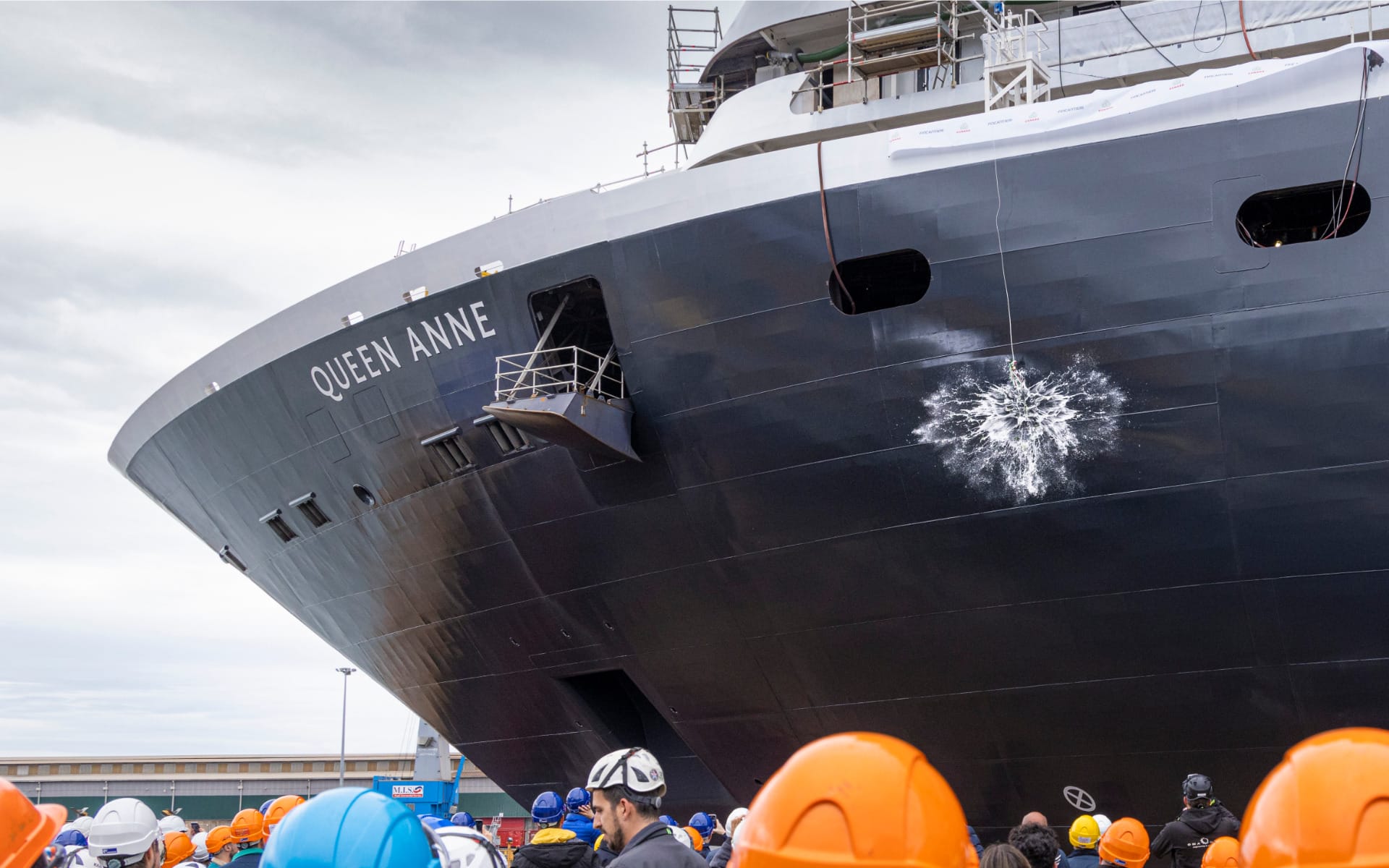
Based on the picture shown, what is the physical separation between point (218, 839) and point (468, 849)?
605 centimetres

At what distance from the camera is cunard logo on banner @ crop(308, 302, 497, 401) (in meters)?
14.4

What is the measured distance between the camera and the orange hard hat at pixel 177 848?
26.5 feet

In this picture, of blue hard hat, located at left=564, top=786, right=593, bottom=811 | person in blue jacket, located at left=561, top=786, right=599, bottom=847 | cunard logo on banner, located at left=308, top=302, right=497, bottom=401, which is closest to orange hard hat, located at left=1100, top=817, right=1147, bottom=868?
person in blue jacket, located at left=561, top=786, right=599, bottom=847

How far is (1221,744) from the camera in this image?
12.2m

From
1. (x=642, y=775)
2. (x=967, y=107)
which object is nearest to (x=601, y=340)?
(x=967, y=107)

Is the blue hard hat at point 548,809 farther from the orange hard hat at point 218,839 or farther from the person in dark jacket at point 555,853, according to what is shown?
the person in dark jacket at point 555,853

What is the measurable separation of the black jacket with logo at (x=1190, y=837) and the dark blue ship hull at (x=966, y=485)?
123 inches

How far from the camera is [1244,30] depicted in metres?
12.6

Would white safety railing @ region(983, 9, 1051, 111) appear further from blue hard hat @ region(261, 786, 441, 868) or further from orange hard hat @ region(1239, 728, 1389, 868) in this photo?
blue hard hat @ region(261, 786, 441, 868)

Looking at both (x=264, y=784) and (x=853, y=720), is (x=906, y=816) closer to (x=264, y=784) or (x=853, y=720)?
(x=853, y=720)

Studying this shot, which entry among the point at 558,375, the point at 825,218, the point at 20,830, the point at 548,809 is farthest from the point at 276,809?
the point at 825,218

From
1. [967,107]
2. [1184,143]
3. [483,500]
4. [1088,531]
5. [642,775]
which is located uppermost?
[967,107]

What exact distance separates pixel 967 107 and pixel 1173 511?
5.32 meters

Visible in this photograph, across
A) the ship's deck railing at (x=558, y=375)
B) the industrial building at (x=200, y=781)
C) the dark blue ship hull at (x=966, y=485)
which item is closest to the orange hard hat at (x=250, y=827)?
the ship's deck railing at (x=558, y=375)
